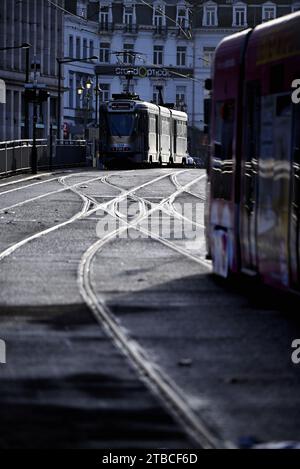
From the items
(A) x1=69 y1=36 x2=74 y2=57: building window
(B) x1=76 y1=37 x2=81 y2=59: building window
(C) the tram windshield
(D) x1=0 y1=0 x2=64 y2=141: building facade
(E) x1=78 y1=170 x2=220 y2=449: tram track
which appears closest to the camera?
(E) x1=78 y1=170 x2=220 y2=449: tram track

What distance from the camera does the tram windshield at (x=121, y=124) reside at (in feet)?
224

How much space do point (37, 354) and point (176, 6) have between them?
4923 inches

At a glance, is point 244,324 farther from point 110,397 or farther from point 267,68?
point 110,397

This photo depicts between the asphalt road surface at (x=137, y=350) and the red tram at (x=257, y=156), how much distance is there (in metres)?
0.47

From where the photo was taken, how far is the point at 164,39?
13688 centimetres

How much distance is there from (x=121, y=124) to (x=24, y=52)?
1726 inches

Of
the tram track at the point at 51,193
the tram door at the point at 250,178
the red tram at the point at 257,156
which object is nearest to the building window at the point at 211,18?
the tram track at the point at 51,193

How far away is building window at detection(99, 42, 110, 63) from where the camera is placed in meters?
136

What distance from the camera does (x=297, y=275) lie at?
1366 cm

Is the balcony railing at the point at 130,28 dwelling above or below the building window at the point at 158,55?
Answer: above

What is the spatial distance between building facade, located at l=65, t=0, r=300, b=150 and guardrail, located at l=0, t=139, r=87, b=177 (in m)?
57.0

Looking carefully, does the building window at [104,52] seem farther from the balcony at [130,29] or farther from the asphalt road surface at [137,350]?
the asphalt road surface at [137,350]

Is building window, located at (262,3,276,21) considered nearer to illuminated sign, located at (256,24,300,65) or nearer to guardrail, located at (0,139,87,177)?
guardrail, located at (0,139,87,177)

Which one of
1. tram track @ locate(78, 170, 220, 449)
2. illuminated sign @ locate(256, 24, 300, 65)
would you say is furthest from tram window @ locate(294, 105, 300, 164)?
tram track @ locate(78, 170, 220, 449)
